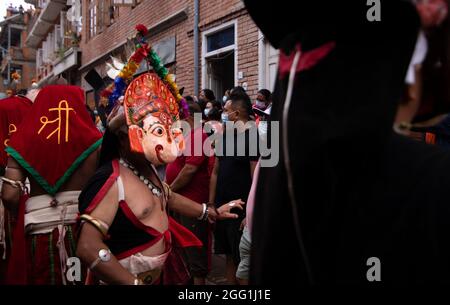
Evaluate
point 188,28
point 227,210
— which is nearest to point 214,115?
point 227,210

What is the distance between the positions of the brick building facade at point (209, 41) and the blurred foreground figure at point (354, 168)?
4.74 metres

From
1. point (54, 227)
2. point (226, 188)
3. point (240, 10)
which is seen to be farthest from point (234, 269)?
point (240, 10)

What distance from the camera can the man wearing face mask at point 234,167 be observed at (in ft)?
13.9

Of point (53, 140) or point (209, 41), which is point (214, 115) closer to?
point (53, 140)

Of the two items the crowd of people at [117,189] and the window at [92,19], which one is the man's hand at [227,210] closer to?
the crowd of people at [117,189]

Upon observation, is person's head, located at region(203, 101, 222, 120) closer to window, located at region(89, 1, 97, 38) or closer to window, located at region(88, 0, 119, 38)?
window, located at region(88, 0, 119, 38)

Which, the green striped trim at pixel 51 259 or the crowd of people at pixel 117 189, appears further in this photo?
the green striped trim at pixel 51 259

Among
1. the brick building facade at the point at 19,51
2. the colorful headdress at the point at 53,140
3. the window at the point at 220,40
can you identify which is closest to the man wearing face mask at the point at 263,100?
the window at the point at 220,40

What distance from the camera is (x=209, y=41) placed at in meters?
9.23

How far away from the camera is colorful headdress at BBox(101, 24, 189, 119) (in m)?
2.68

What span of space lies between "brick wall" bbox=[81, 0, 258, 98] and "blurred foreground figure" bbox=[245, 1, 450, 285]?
5.18m

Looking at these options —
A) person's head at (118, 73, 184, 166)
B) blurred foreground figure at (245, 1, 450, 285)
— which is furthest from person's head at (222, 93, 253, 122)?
blurred foreground figure at (245, 1, 450, 285)
